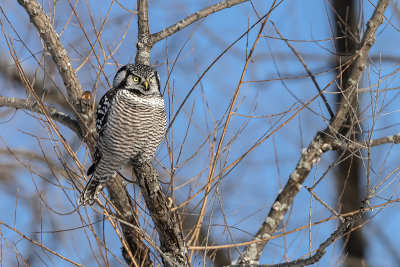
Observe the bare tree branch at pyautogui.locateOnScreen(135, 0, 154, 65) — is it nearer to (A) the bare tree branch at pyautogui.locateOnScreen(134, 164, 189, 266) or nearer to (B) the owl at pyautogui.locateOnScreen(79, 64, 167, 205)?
(B) the owl at pyautogui.locateOnScreen(79, 64, 167, 205)

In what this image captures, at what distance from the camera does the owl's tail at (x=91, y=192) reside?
493 centimetres

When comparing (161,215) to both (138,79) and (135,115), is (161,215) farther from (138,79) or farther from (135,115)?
(138,79)

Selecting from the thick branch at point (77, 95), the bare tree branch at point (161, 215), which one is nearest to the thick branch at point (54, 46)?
the thick branch at point (77, 95)

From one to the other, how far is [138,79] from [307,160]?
2.54m

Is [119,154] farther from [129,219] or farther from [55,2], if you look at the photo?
[55,2]

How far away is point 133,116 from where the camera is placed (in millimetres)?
4688

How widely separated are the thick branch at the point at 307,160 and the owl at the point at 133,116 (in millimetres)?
1994

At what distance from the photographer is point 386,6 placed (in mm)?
5996

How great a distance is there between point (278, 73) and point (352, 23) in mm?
3295

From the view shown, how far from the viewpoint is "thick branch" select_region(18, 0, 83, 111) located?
4984 millimetres

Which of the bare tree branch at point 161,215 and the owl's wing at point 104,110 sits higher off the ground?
the owl's wing at point 104,110

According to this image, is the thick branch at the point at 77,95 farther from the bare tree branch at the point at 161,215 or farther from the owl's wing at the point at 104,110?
the bare tree branch at the point at 161,215

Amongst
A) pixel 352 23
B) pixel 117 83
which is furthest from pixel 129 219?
pixel 352 23

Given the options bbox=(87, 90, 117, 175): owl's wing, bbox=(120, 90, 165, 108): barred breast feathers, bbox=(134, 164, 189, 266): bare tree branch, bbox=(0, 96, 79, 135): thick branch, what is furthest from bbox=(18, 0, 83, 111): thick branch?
bbox=(134, 164, 189, 266): bare tree branch
